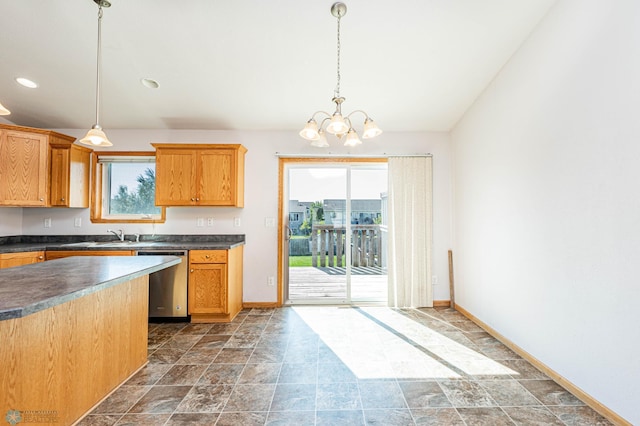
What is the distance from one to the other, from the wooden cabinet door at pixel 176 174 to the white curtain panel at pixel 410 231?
256cm

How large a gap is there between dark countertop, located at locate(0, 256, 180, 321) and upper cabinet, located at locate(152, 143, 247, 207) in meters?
1.32

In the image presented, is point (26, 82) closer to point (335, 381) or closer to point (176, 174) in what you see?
point (176, 174)

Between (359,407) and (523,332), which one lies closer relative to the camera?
(359,407)

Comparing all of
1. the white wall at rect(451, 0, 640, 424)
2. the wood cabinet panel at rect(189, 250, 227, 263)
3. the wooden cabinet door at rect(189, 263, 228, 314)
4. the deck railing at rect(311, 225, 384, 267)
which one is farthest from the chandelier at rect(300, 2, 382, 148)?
the deck railing at rect(311, 225, 384, 267)

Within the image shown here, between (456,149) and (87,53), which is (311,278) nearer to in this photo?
(456,149)

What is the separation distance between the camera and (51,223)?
372 cm

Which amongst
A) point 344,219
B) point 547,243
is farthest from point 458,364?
point 344,219

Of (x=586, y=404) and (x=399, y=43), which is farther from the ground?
(x=399, y=43)

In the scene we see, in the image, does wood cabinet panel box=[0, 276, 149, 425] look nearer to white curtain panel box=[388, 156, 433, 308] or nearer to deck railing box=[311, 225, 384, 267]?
deck railing box=[311, 225, 384, 267]

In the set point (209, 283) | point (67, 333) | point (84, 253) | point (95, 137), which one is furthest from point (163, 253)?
point (67, 333)

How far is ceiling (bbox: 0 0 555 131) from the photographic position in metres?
2.28

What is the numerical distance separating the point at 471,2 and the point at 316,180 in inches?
98.7

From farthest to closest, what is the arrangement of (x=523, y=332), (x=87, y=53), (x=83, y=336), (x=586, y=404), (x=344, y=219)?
(x=344, y=219) → (x=87, y=53) → (x=523, y=332) → (x=586, y=404) → (x=83, y=336)

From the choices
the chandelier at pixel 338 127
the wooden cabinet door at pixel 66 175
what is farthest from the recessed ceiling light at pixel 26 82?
the chandelier at pixel 338 127
